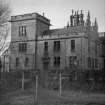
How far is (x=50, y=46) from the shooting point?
30719 millimetres

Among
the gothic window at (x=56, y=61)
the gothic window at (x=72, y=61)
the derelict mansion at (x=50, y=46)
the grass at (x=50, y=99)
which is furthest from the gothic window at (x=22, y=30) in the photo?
the grass at (x=50, y=99)

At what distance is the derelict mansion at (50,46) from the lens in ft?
93.4

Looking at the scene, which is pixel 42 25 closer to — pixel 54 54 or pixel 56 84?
pixel 54 54

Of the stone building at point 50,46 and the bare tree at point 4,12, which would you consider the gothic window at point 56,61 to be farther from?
A: the bare tree at point 4,12

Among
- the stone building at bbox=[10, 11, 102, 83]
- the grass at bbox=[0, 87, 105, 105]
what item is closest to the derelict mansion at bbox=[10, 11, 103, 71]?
the stone building at bbox=[10, 11, 102, 83]

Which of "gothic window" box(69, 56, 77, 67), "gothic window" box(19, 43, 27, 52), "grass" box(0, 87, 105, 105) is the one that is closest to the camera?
"grass" box(0, 87, 105, 105)

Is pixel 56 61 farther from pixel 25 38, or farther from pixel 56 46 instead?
pixel 25 38

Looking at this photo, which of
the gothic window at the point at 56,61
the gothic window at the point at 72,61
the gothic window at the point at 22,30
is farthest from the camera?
the gothic window at the point at 22,30

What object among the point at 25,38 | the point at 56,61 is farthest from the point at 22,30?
the point at 56,61

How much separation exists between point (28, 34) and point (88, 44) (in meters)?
11.1

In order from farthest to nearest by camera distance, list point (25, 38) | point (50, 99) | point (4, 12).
A: point (25, 38) → point (4, 12) → point (50, 99)

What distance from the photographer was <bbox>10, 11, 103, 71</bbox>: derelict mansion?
28453 mm

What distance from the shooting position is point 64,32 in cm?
3112

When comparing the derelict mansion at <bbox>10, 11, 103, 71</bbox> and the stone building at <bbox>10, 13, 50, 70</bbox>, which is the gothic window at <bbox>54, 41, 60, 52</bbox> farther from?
the stone building at <bbox>10, 13, 50, 70</bbox>
